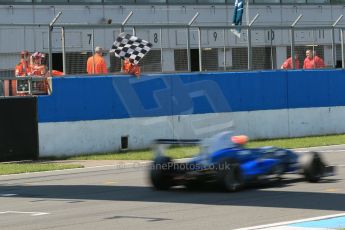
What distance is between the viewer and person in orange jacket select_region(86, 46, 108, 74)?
2280 centimetres

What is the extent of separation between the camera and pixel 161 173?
13406mm

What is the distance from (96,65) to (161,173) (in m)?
9.96

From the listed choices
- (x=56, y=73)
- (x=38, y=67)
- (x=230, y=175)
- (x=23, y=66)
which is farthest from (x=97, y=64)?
(x=230, y=175)

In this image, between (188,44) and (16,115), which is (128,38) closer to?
(188,44)

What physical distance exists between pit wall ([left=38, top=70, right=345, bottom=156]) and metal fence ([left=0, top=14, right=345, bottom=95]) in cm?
49

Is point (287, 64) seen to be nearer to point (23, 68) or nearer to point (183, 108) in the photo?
point (183, 108)

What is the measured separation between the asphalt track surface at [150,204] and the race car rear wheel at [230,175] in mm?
140

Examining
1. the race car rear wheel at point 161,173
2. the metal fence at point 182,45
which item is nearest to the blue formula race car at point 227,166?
the race car rear wheel at point 161,173

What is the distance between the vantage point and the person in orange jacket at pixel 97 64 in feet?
74.8

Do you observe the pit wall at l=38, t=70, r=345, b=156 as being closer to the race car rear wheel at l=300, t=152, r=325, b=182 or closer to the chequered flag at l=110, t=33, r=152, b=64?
the chequered flag at l=110, t=33, r=152, b=64

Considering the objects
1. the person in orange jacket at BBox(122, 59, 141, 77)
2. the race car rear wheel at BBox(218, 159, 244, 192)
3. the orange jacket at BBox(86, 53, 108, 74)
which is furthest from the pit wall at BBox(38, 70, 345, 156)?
the race car rear wheel at BBox(218, 159, 244, 192)

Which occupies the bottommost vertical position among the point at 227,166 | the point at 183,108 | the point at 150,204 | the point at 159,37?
the point at 150,204

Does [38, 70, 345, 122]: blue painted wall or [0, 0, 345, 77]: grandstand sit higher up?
[0, 0, 345, 77]: grandstand

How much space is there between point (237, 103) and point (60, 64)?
19.2ft
